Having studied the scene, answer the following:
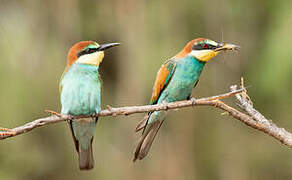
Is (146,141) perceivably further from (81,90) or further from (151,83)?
(151,83)

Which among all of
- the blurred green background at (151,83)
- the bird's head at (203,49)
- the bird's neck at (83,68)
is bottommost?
the blurred green background at (151,83)

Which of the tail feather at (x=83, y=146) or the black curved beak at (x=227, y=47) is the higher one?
the black curved beak at (x=227, y=47)

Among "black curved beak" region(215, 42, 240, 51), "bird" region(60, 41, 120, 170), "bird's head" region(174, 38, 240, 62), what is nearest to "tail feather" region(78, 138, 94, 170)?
"bird" region(60, 41, 120, 170)

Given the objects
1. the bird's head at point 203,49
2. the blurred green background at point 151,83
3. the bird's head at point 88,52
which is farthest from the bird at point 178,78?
the blurred green background at point 151,83

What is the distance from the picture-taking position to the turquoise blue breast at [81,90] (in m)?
2.41

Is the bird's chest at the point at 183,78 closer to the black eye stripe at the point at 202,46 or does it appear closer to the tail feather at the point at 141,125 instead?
the black eye stripe at the point at 202,46

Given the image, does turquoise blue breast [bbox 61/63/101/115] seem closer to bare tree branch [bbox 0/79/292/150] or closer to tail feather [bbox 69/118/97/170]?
tail feather [bbox 69/118/97/170]

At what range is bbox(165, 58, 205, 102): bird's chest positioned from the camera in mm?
2645

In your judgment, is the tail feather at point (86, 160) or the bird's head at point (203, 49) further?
the tail feather at point (86, 160)

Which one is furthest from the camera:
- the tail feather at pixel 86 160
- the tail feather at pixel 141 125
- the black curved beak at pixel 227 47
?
the tail feather at pixel 86 160

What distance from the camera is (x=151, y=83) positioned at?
4.90 metres

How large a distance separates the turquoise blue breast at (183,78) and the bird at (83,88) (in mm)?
441

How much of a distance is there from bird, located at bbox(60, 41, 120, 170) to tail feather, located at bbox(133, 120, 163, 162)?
0.29m

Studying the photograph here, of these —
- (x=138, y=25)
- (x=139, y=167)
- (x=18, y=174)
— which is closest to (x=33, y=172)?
(x=18, y=174)
